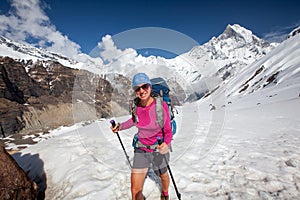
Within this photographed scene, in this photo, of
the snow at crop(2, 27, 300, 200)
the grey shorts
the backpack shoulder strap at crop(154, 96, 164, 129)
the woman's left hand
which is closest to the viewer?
the woman's left hand

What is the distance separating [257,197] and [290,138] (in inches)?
185

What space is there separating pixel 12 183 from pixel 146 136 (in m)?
2.99

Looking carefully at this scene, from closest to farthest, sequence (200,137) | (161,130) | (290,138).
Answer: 1. (161,130)
2. (290,138)
3. (200,137)

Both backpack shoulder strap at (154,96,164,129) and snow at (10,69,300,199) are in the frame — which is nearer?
backpack shoulder strap at (154,96,164,129)

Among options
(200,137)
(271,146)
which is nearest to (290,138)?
(271,146)

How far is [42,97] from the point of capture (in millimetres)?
141125

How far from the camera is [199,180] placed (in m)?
4.85

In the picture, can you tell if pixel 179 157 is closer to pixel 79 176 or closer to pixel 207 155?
pixel 207 155

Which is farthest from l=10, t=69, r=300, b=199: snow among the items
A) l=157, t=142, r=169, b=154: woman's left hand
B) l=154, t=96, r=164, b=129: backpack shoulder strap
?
l=154, t=96, r=164, b=129: backpack shoulder strap

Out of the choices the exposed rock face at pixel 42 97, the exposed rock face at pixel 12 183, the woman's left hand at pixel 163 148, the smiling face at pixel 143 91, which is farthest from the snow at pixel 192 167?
the exposed rock face at pixel 42 97

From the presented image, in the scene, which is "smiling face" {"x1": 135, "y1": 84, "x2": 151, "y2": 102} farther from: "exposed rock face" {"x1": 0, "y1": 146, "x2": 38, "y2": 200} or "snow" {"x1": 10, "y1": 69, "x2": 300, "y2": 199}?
"exposed rock face" {"x1": 0, "y1": 146, "x2": 38, "y2": 200}

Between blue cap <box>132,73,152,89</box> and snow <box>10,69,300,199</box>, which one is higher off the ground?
blue cap <box>132,73,152,89</box>

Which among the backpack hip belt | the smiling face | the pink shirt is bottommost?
the backpack hip belt

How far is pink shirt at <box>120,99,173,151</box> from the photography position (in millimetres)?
3703
